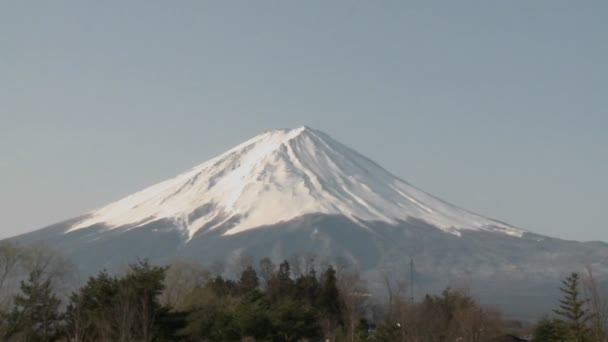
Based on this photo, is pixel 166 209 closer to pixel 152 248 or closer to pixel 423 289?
pixel 152 248

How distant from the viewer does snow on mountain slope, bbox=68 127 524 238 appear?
167250 mm

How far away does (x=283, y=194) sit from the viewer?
16962cm

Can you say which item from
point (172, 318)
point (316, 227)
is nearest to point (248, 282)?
point (172, 318)

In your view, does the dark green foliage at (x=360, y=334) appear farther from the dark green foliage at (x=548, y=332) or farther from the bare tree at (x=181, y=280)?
the bare tree at (x=181, y=280)

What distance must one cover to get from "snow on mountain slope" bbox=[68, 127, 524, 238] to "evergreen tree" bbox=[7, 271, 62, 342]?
397 ft

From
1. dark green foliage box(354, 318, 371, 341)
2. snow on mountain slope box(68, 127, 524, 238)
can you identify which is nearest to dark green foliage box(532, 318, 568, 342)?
dark green foliage box(354, 318, 371, 341)

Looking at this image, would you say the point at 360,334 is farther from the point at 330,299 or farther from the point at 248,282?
the point at 248,282

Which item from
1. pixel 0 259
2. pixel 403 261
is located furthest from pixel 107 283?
pixel 403 261

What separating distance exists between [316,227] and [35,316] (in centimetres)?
12136

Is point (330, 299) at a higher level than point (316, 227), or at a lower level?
lower

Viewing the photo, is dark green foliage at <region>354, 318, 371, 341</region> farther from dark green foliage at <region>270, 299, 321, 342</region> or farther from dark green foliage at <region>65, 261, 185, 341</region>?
dark green foliage at <region>65, 261, 185, 341</region>

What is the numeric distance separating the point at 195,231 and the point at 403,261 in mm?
31859

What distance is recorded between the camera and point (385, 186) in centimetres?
17775

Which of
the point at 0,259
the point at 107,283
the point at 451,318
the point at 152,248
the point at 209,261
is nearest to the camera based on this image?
the point at 107,283
